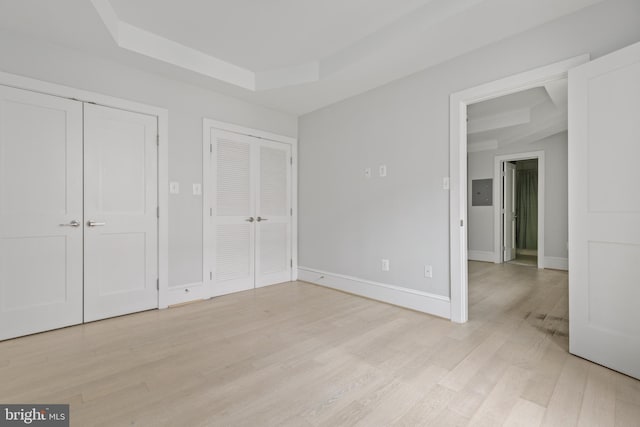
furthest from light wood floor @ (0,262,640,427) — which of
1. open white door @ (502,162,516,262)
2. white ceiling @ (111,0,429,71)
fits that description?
open white door @ (502,162,516,262)

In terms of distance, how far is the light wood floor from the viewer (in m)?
1.60

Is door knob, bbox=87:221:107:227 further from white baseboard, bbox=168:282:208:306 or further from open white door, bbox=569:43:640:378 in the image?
open white door, bbox=569:43:640:378

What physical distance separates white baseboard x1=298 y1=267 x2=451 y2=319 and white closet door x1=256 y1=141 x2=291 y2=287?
43cm

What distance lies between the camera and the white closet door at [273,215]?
4.33m

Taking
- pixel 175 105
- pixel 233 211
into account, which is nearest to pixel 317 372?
pixel 233 211

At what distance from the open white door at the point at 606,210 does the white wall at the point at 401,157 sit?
372 mm

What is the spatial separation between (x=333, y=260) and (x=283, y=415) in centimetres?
275

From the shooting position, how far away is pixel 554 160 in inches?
221

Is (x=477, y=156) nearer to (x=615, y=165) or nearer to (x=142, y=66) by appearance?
(x=615, y=165)

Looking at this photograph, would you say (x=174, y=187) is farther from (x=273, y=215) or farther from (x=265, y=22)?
(x=265, y=22)

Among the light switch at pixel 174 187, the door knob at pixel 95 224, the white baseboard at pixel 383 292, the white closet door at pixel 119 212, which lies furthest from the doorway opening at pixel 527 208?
the door knob at pixel 95 224

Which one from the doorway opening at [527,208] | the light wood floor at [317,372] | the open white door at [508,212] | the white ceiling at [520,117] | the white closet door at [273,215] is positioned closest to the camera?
the light wood floor at [317,372]

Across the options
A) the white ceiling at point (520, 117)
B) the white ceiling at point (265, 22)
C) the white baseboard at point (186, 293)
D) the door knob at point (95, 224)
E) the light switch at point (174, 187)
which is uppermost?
the white ceiling at point (265, 22)

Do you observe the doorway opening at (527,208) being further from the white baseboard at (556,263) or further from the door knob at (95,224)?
the door knob at (95,224)
